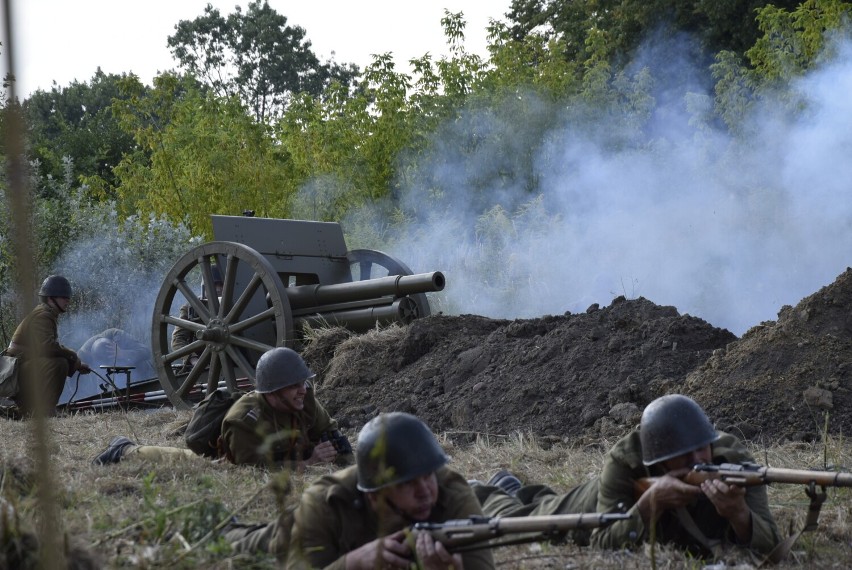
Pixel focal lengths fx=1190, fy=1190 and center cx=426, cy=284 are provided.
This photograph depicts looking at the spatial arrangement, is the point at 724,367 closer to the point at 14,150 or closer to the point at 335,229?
the point at 335,229

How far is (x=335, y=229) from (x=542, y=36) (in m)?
16.4

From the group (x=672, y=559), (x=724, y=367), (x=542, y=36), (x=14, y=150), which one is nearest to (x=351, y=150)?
(x=542, y=36)

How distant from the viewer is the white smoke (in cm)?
1598

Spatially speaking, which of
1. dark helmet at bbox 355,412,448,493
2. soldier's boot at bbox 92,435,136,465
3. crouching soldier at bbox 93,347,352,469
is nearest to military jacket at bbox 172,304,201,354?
soldier's boot at bbox 92,435,136,465

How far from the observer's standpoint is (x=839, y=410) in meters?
7.72

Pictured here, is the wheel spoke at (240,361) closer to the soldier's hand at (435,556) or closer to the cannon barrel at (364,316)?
the cannon barrel at (364,316)

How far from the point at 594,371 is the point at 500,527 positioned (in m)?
5.87

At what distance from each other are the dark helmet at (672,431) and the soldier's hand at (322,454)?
282 cm

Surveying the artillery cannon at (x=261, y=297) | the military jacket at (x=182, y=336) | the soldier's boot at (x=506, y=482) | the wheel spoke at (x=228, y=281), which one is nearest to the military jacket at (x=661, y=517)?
the soldier's boot at (x=506, y=482)

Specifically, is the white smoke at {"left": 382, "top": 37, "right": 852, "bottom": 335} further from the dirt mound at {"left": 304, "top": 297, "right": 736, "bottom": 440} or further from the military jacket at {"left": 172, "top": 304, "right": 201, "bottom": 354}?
the dirt mound at {"left": 304, "top": 297, "right": 736, "bottom": 440}

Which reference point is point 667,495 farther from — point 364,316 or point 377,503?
point 364,316

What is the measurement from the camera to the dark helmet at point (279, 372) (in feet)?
22.1

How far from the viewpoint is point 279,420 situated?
6883 mm

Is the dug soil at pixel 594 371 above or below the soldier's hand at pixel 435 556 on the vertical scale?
above
